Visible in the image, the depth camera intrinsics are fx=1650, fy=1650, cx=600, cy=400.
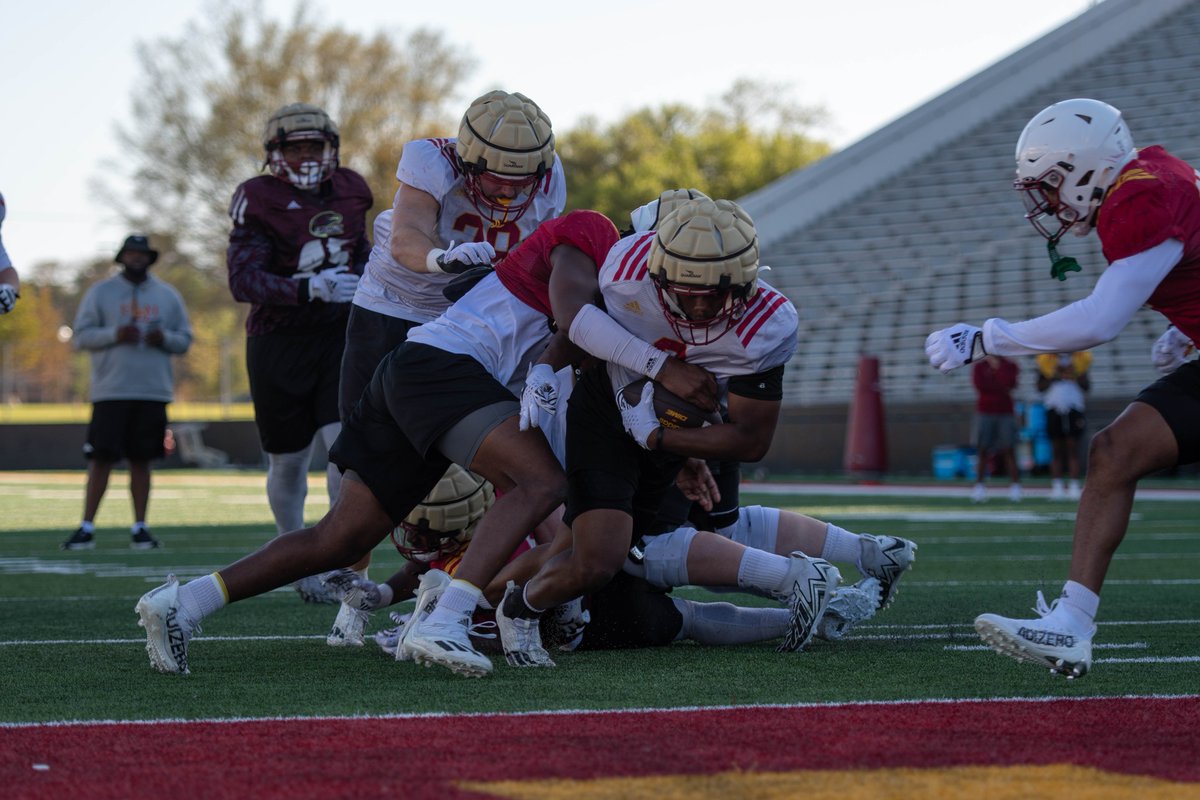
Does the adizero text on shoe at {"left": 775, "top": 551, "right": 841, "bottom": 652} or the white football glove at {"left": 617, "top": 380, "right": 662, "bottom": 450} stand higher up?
the white football glove at {"left": 617, "top": 380, "right": 662, "bottom": 450}

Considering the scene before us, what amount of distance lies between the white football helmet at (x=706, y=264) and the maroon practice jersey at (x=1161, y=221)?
0.95 metres

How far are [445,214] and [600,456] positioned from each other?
1.22 m

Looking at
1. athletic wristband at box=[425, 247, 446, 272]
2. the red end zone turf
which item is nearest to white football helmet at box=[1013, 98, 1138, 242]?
the red end zone turf

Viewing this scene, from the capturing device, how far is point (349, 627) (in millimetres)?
5383

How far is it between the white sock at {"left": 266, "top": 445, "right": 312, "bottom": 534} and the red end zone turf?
3503 mm

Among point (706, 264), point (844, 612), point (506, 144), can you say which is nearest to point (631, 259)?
point (706, 264)

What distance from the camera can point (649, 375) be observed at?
15.4 feet

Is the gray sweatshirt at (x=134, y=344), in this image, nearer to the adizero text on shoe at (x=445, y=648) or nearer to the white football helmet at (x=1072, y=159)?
the adizero text on shoe at (x=445, y=648)

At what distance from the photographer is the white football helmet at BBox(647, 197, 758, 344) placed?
14.4ft

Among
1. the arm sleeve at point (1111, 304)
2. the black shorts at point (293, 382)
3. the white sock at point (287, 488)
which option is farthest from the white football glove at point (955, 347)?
the white sock at point (287, 488)

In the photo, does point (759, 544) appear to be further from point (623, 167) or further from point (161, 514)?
point (623, 167)

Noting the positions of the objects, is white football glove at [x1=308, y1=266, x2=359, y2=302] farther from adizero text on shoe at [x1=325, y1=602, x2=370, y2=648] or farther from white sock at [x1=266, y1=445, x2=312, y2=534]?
adizero text on shoe at [x1=325, y1=602, x2=370, y2=648]

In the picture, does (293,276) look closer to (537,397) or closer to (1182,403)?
(537,397)

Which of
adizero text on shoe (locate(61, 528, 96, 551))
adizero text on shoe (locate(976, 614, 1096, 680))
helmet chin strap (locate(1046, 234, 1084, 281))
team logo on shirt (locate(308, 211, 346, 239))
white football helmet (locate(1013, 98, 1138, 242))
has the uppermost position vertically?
white football helmet (locate(1013, 98, 1138, 242))
